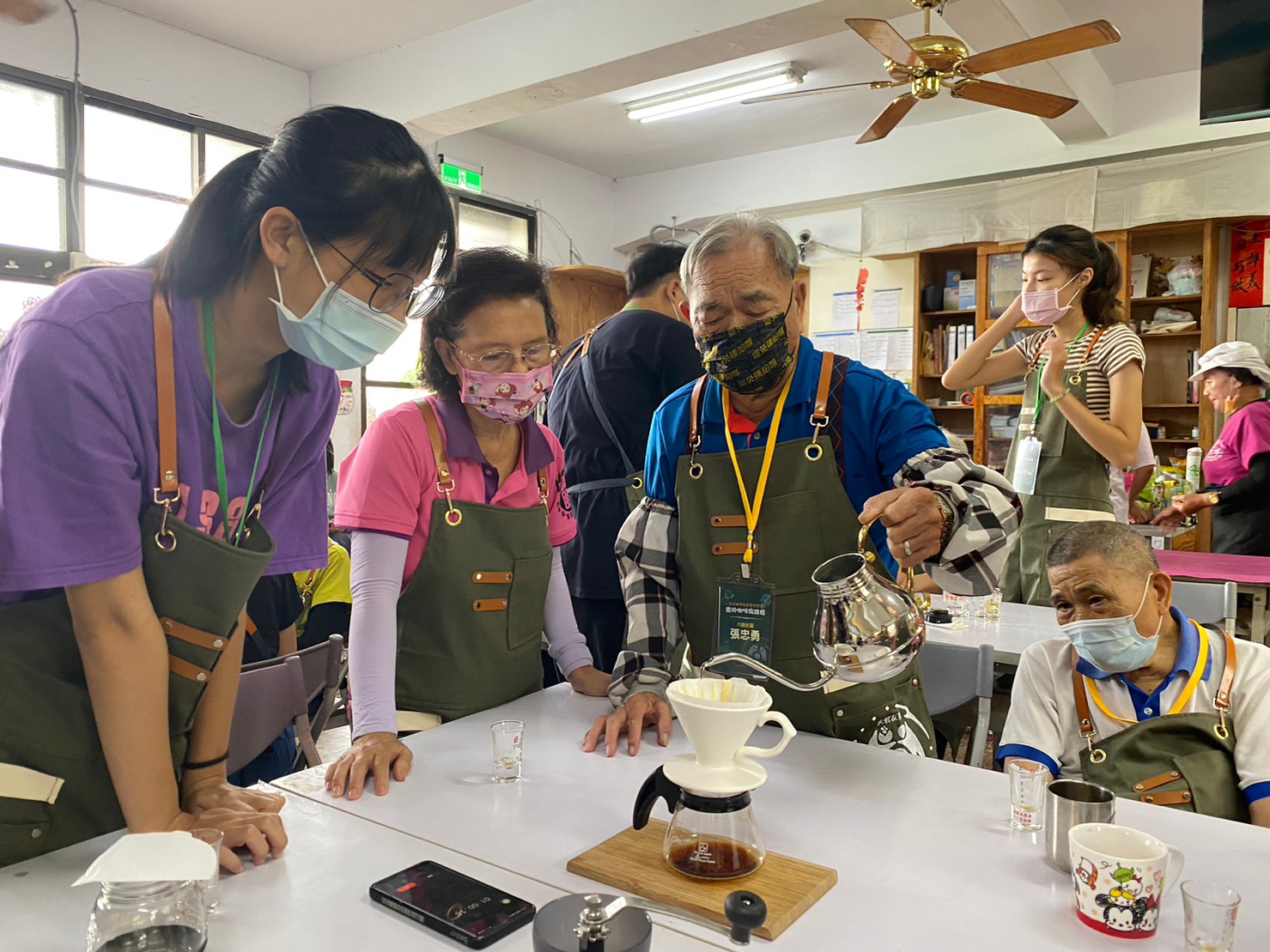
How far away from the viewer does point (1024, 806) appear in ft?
4.10

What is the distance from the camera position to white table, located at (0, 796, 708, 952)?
3.15 ft

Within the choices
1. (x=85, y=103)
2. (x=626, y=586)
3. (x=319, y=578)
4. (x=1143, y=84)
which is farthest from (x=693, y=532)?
(x=1143, y=84)

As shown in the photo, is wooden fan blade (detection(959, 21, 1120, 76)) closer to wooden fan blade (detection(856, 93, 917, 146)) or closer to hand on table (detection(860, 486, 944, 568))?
wooden fan blade (detection(856, 93, 917, 146))

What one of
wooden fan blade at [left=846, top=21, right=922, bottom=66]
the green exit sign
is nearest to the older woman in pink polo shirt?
wooden fan blade at [left=846, top=21, right=922, bottom=66]

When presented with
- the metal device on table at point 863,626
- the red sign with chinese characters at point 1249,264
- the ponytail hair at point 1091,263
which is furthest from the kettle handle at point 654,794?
the red sign with chinese characters at point 1249,264

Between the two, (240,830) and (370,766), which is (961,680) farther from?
(240,830)

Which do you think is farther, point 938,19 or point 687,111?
point 687,111

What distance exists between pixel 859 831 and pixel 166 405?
110cm

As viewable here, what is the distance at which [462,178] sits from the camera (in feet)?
24.1

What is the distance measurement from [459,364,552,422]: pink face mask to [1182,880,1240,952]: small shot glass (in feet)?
4.35

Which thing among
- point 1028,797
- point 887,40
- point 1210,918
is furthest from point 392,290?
point 887,40

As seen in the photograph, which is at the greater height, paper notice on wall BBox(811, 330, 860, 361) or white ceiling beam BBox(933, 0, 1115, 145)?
white ceiling beam BBox(933, 0, 1115, 145)

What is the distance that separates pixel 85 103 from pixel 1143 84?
23.1 feet

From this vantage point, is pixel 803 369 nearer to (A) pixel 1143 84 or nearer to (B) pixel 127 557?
(B) pixel 127 557
